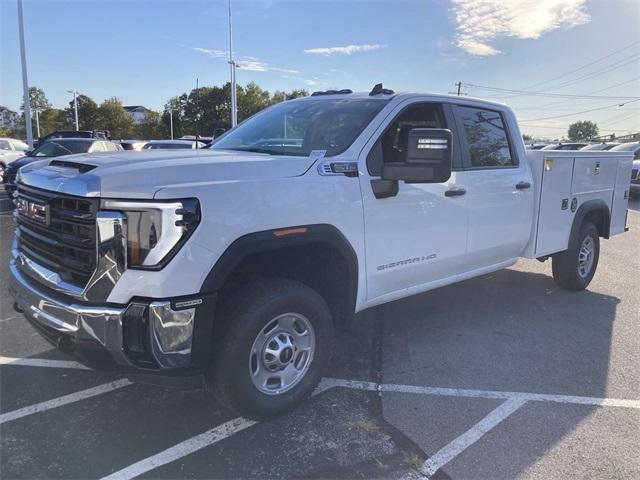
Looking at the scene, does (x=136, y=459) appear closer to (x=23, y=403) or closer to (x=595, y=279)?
(x=23, y=403)

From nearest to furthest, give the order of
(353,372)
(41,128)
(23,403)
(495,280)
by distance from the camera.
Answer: (23,403) < (353,372) < (495,280) < (41,128)

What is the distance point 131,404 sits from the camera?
3326 mm

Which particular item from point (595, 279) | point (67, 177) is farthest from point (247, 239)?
point (595, 279)

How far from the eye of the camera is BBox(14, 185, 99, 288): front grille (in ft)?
8.43

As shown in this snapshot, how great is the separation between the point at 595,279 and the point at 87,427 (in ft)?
21.1

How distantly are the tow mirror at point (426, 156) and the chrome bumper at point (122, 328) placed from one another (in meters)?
1.66

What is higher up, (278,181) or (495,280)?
(278,181)

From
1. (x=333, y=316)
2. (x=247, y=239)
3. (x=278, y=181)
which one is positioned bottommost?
(x=333, y=316)

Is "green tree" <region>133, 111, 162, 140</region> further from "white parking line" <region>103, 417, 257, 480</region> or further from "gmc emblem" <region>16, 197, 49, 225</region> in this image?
"white parking line" <region>103, 417, 257, 480</region>

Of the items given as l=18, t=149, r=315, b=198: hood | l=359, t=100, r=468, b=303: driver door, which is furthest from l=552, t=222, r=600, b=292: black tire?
l=18, t=149, r=315, b=198: hood

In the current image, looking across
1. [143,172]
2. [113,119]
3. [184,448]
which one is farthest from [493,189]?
[113,119]

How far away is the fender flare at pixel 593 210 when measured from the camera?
5695 mm

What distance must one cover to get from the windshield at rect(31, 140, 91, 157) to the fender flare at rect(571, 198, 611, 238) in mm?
11480

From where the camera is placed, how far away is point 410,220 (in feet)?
12.2
